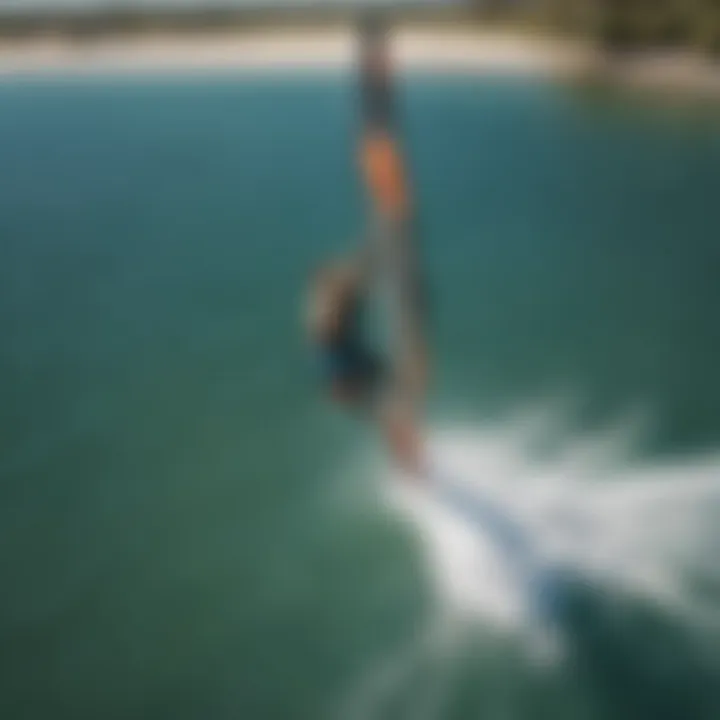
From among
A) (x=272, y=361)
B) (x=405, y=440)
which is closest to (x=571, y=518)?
(x=405, y=440)

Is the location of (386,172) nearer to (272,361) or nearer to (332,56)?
(272,361)

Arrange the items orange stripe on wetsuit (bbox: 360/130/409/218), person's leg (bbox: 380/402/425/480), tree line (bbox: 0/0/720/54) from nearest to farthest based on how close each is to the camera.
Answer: orange stripe on wetsuit (bbox: 360/130/409/218) < person's leg (bbox: 380/402/425/480) < tree line (bbox: 0/0/720/54)

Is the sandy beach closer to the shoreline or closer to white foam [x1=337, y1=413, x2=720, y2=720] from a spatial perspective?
the shoreline

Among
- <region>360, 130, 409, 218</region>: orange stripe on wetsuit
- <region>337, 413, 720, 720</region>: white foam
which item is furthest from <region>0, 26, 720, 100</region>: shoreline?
<region>337, 413, 720, 720</region>: white foam

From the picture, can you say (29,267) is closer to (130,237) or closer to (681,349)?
(130,237)

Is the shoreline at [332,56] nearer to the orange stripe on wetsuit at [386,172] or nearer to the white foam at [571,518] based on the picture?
the orange stripe on wetsuit at [386,172]

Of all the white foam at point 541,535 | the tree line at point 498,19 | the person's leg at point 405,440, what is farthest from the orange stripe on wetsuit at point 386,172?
the tree line at point 498,19

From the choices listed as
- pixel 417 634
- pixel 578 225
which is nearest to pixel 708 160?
pixel 578 225
